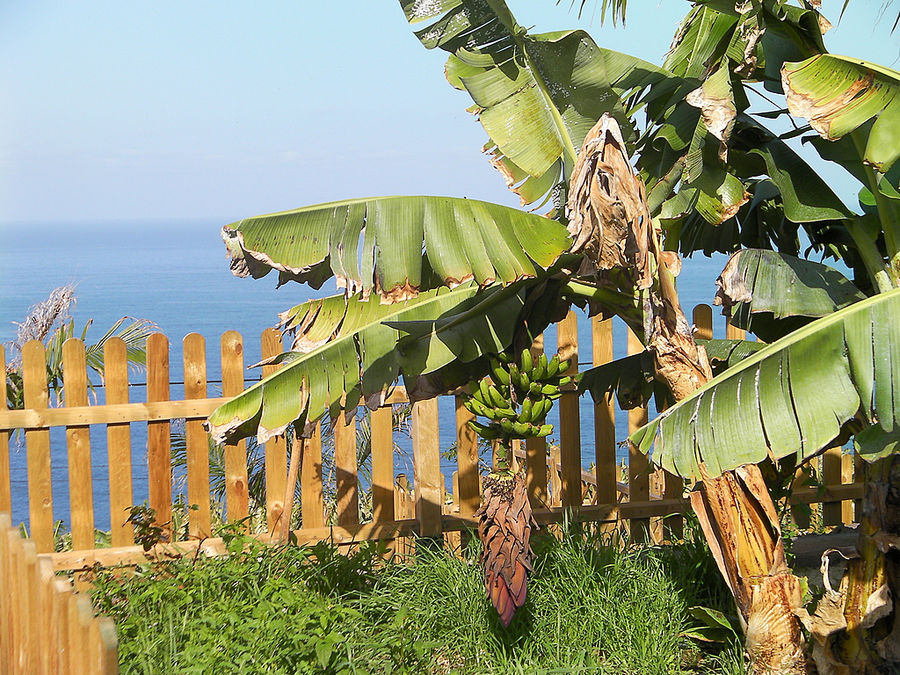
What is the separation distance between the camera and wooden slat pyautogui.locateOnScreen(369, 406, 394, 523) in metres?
5.36

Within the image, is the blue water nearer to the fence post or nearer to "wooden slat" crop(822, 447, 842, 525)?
the fence post

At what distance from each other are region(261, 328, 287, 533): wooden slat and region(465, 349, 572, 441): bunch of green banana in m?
1.92

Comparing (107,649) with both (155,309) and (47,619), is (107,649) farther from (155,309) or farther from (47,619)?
(155,309)

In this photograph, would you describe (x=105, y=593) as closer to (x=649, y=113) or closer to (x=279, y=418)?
(x=279, y=418)

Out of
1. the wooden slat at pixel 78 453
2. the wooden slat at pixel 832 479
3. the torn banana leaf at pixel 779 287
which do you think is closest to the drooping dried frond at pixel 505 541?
the torn banana leaf at pixel 779 287

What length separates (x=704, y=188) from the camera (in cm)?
362

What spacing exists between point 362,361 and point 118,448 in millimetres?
2197

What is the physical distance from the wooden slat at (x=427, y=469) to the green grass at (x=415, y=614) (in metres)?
0.63

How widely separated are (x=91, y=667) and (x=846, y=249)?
4204 mm

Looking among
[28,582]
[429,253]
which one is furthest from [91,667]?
[429,253]

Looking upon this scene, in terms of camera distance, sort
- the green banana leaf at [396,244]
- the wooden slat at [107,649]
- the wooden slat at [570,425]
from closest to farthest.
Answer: the wooden slat at [107,649], the green banana leaf at [396,244], the wooden slat at [570,425]

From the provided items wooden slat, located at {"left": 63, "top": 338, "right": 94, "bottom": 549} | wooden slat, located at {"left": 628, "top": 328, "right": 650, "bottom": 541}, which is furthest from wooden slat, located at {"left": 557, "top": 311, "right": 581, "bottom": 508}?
wooden slat, located at {"left": 63, "top": 338, "right": 94, "bottom": 549}

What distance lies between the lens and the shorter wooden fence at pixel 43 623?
2014mm

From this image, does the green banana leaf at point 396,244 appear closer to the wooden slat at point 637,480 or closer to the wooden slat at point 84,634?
the wooden slat at point 84,634
